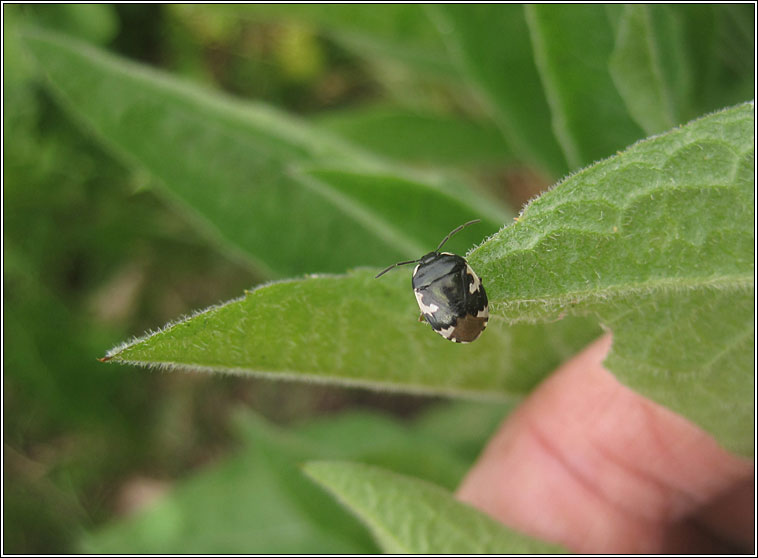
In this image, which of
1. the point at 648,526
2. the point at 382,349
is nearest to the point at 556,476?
the point at 648,526

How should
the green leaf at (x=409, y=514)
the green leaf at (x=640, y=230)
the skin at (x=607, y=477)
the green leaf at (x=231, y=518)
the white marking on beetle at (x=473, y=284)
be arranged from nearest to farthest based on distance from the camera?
the green leaf at (x=640, y=230) < the white marking on beetle at (x=473, y=284) < the green leaf at (x=409, y=514) < the skin at (x=607, y=477) < the green leaf at (x=231, y=518)

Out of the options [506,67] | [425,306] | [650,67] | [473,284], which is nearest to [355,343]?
[425,306]

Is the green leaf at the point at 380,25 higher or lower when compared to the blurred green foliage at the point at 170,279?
higher

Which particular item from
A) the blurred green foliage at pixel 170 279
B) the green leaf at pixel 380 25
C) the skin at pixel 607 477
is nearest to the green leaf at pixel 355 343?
the skin at pixel 607 477

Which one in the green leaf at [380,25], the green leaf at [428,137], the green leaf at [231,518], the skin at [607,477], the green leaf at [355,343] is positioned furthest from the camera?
the green leaf at [428,137]

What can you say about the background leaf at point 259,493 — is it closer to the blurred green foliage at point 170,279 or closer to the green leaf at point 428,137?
the blurred green foliage at point 170,279

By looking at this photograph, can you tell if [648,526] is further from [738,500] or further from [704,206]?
[704,206]
